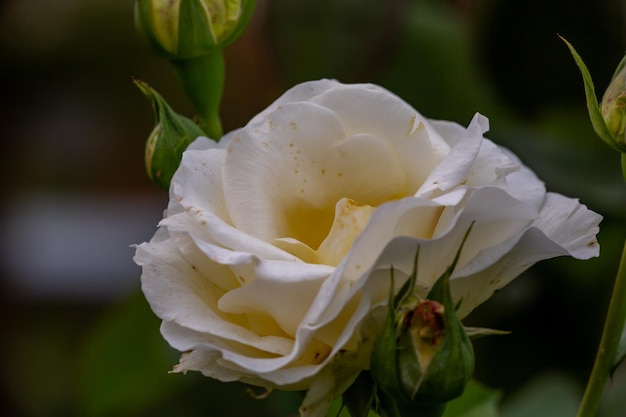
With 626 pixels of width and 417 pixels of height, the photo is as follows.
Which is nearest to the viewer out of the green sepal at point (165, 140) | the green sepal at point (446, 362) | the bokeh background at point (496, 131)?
the green sepal at point (446, 362)

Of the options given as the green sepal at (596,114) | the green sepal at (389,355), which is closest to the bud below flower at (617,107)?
the green sepal at (596,114)

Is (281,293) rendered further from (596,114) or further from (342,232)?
(596,114)

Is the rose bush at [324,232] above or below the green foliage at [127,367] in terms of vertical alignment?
above

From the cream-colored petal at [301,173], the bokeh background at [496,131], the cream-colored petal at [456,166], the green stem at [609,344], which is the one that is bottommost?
the bokeh background at [496,131]

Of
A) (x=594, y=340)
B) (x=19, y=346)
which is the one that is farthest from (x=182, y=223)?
(x=19, y=346)

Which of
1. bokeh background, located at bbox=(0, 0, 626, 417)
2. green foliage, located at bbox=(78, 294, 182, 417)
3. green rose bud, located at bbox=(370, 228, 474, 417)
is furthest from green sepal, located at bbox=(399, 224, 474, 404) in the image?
green foliage, located at bbox=(78, 294, 182, 417)

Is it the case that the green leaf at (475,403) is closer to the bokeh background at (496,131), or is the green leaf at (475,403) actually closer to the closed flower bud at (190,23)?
the bokeh background at (496,131)
